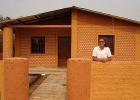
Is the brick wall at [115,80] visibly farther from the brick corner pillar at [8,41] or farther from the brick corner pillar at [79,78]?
the brick corner pillar at [8,41]

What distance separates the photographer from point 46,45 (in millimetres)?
24453

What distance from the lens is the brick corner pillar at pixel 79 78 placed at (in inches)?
342

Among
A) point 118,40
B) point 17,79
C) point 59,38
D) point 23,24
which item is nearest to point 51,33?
point 59,38

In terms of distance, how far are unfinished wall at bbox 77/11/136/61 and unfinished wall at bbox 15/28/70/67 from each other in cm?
243

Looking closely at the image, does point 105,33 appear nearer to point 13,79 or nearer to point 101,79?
point 101,79

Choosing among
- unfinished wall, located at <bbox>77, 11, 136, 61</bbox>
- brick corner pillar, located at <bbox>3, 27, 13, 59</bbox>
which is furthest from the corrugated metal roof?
unfinished wall, located at <bbox>77, 11, 136, 61</bbox>

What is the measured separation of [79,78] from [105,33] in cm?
1392

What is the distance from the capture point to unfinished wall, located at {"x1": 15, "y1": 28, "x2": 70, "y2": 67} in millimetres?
24328

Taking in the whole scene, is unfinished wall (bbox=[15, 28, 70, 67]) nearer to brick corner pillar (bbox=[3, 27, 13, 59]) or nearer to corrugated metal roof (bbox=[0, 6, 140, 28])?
corrugated metal roof (bbox=[0, 6, 140, 28])

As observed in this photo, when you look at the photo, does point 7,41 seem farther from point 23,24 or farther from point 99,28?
point 99,28

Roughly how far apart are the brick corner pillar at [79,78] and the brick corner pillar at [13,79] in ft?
4.00

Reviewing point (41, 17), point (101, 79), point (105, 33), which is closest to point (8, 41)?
point (41, 17)

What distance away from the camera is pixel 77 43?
22.3m

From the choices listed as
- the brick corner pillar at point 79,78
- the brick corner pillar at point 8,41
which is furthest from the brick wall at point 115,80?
the brick corner pillar at point 8,41
